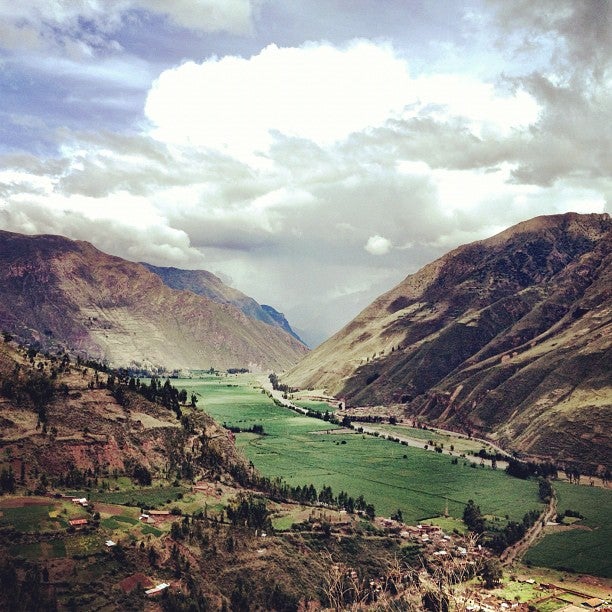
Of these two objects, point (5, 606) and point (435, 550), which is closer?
point (5, 606)

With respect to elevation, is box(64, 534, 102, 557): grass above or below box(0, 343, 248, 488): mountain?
below

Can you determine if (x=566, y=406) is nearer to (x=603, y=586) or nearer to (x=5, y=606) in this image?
(x=603, y=586)

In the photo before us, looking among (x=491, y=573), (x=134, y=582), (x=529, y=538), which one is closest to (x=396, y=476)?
(x=529, y=538)

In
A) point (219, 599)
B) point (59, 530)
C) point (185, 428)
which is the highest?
point (185, 428)

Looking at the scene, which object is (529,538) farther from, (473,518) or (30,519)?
(30,519)

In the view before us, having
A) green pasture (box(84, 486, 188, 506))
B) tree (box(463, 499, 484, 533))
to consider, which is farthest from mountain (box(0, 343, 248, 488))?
tree (box(463, 499, 484, 533))

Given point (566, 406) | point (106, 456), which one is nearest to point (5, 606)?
point (106, 456)

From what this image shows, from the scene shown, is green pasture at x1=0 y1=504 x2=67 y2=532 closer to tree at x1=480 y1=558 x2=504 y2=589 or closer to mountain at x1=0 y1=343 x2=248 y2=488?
mountain at x1=0 y1=343 x2=248 y2=488

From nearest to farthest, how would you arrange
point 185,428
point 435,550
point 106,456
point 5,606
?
point 5,606 → point 435,550 → point 106,456 → point 185,428
